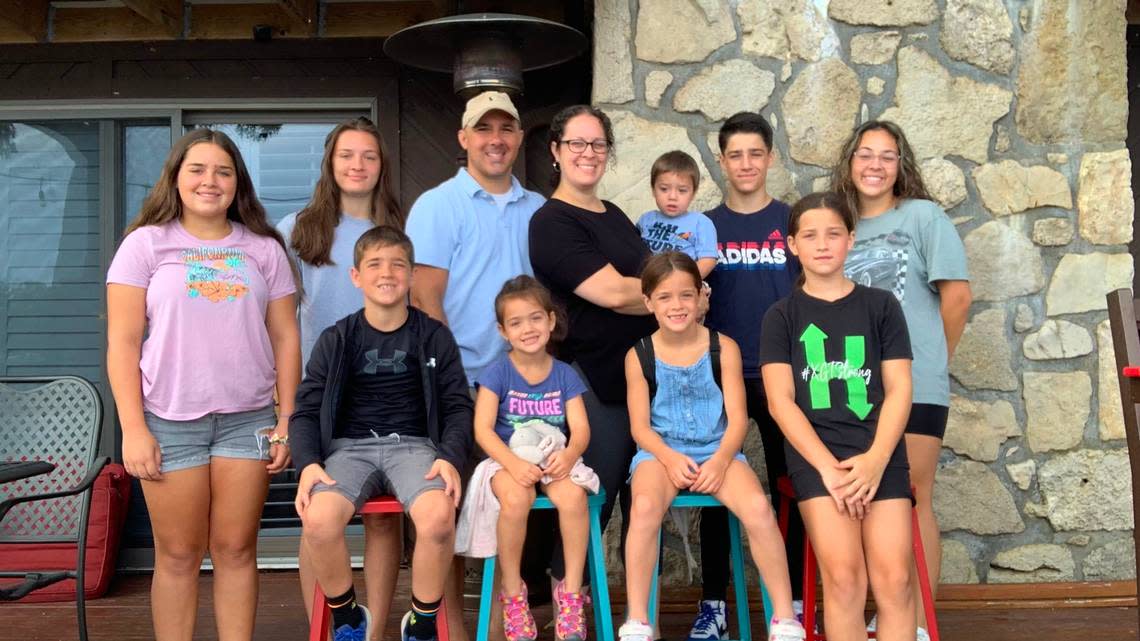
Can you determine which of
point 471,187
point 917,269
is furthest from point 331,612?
point 917,269

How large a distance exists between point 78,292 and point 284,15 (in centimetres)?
141

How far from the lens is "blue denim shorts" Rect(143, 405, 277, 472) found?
2754 millimetres

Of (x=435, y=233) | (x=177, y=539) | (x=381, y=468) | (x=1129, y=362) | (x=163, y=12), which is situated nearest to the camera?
(x=1129, y=362)

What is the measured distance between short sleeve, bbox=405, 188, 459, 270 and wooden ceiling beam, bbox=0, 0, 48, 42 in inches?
Result: 86.2

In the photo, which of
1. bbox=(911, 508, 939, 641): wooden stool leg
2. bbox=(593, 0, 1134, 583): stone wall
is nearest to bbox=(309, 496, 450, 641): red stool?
bbox=(911, 508, 939, 641): wooden stool leg

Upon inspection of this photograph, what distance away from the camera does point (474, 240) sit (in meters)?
3.11

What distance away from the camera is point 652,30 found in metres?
3.77

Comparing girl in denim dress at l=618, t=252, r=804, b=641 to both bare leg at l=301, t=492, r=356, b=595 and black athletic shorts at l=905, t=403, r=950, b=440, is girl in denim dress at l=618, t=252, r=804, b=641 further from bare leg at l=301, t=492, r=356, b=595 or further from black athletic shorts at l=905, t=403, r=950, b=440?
bare leg at l=301, t=492, r=356, b=595

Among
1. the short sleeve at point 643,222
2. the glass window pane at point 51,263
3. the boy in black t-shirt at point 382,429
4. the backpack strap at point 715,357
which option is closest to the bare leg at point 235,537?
the boy in black t-shirt at point 382,429

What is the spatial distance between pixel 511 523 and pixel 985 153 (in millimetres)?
2065

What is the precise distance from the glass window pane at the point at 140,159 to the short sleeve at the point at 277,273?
190cm

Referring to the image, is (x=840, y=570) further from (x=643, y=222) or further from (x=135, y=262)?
(x=135, y=262)

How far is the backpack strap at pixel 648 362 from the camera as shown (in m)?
2.98

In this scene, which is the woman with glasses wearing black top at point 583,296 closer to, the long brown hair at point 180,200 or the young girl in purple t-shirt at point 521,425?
the young girl in purple t-shirt at point 521,425
